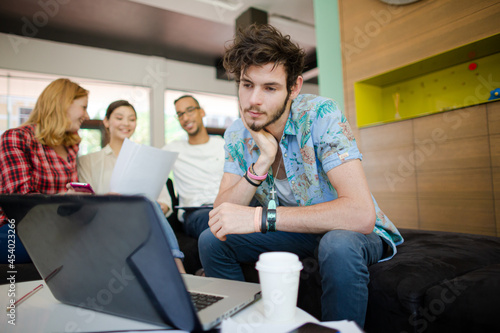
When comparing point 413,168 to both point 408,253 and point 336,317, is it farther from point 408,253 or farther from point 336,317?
point 336,317

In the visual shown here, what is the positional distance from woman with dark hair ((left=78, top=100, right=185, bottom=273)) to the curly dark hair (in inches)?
→ 40.8

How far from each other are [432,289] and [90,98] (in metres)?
5.92

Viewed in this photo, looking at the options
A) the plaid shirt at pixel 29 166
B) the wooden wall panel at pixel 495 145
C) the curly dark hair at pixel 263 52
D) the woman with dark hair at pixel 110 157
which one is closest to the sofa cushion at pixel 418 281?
the curly dark hair at pixel 263 52

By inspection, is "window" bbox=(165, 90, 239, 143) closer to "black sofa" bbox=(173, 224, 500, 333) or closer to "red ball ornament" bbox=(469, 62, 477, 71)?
"red ball ornament" bbox=(469, 62, 477, 71)

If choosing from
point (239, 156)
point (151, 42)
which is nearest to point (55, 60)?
point (151, 42)

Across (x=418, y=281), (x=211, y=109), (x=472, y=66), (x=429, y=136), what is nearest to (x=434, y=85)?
(x=472, y=66)

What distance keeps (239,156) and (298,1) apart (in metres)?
3.74

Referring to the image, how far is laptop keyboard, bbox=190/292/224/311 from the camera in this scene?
0.61 metres

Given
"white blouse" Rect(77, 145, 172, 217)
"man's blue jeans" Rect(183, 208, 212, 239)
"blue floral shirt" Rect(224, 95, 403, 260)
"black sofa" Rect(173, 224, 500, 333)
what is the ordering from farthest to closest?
"white blouse" Rect(77, 145, 172, 217) → "man's blue jeans" Rect(183, 208, 212, 239) → "blue floral shirt" Rect(224, 95, 403, 260) → "black sofa" Rect(173, 224, 500, 333)

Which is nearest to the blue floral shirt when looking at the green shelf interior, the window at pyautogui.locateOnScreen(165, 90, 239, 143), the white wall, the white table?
the white table

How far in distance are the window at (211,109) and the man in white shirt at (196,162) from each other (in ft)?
13.1

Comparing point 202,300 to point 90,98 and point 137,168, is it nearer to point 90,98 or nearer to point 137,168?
point 137,168

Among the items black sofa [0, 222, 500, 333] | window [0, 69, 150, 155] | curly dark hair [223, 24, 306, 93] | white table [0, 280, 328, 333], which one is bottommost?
black sofa [0, 222, 500, 333]

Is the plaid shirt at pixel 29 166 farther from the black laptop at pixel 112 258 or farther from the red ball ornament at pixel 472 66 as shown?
the red ball ornament at pixel 472 66
